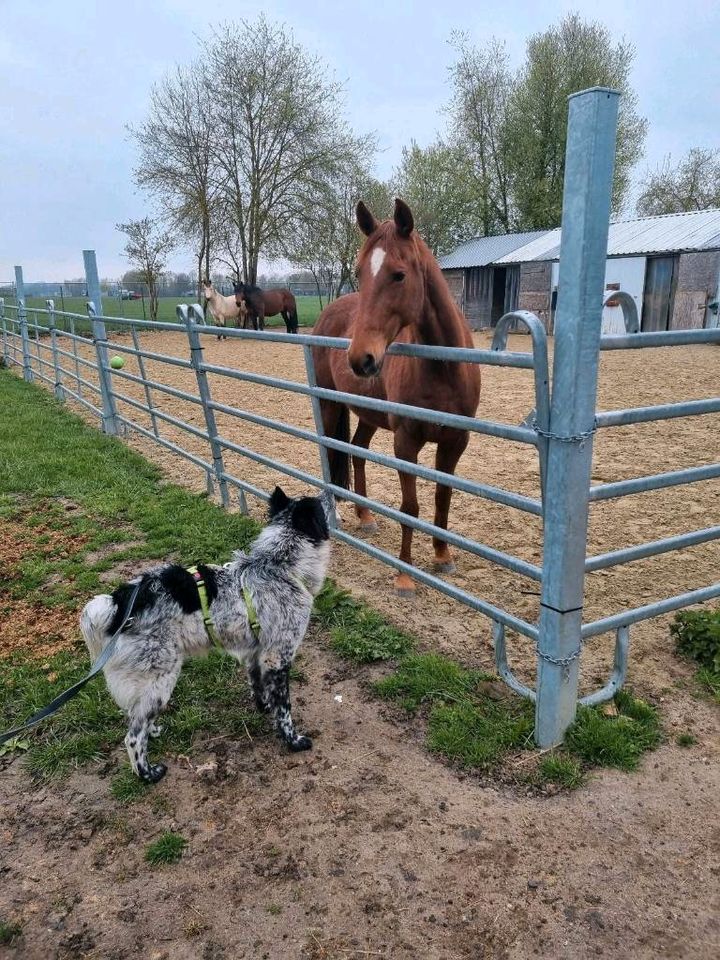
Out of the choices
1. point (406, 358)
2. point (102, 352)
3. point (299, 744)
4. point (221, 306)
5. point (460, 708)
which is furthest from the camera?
point (221, 306)

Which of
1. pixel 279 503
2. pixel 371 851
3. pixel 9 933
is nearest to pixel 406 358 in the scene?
pixel 279 503

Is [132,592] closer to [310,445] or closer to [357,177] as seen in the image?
[310,445]

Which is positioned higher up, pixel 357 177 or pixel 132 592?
pixel 357 177

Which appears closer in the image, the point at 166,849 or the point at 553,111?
the point at 166,849

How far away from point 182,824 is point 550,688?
138cm

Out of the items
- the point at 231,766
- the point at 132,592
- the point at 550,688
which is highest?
the point at 132,592

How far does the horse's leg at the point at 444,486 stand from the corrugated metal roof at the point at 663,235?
1605cm

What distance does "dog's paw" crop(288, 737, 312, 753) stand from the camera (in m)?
2.47

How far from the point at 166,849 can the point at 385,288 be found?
2.38m

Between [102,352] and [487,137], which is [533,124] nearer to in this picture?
[487,137]

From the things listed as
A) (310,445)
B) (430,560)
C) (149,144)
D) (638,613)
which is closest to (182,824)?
(638,613)

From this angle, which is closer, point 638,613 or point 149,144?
point 638,613

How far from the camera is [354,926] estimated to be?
5.74ft

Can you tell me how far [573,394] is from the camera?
1966 mm
